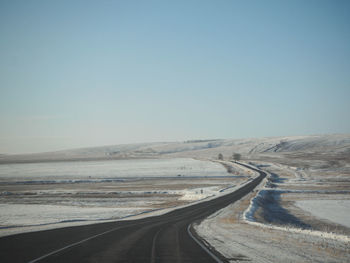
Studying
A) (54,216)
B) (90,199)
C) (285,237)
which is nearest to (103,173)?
(90,199)

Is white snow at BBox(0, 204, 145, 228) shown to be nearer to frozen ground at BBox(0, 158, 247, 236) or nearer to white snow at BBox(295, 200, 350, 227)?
frozen ground at BBox(0, 158, 247, 236)

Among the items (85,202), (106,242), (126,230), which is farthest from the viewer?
(85,202)

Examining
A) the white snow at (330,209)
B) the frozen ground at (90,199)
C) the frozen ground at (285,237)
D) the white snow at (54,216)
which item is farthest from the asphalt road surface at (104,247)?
the white snow at (330,209)

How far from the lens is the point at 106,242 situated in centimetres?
1443

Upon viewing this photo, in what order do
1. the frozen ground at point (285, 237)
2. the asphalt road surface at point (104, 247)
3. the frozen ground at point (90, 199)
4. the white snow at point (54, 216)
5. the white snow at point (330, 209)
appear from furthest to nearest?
the white snow at point (330, 209) → the frozen ground at point (90, 199) → the white snow at point (54, 216) → the frozen ground at point (285, 237) → the asphalt road surface at point (104, 247)

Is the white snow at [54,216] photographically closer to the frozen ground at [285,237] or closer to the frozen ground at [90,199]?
the frozen ground at [90,199]

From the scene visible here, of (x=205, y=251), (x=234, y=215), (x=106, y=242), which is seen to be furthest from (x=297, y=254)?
(x=234, y=215)

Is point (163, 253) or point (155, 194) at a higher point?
point (163, 253)

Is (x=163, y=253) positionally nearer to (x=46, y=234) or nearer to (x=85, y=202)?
(x=46, y=234)

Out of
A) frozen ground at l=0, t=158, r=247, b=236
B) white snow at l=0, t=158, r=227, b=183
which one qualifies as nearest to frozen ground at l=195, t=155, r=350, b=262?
frozen ground at l=0, t=158, r=247, b=236

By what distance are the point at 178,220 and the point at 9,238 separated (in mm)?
12905

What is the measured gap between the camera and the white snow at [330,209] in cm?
2812

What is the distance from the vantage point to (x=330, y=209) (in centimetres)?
3353

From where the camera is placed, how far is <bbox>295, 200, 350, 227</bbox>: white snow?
92.2ft
